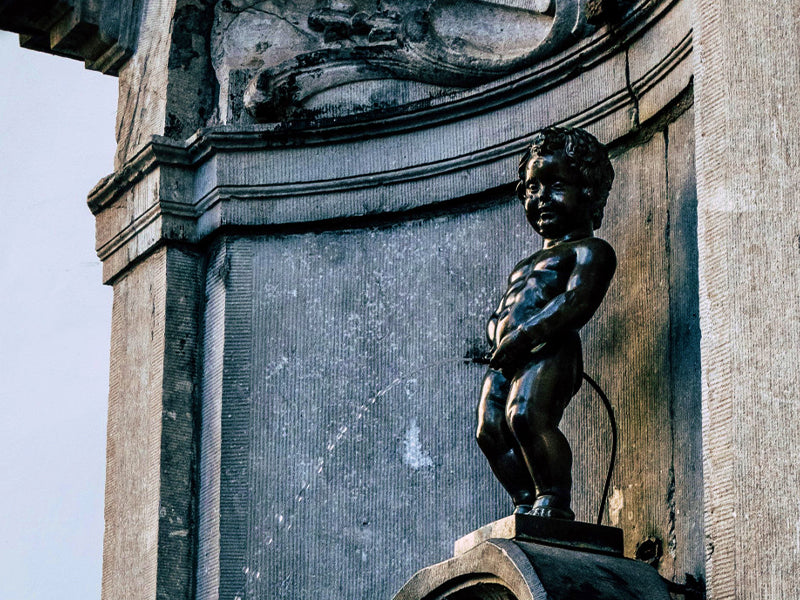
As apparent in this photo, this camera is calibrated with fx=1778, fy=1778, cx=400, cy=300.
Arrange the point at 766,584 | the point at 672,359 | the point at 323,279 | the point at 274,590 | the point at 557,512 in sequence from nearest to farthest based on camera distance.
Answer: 1. the point at 766,584
2. the point at 557,512
3. the point at 672,359
4. the point at 274,590
5. the point at 323,279

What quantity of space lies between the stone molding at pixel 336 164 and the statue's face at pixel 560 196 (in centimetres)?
66

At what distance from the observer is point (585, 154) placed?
5.32 m

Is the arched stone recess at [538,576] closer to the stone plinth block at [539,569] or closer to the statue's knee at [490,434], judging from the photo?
the stone plinth block at [539,569]

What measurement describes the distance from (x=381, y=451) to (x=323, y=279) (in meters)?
0.71

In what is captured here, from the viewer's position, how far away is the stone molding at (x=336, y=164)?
620 centimetres

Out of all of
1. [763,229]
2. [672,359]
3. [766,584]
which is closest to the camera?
[766,584]

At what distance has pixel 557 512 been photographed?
4957 mm

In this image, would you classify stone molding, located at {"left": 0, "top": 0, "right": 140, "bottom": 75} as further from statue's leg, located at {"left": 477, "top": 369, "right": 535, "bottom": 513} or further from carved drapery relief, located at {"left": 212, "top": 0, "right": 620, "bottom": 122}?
statue's leg, located at {"left": 477, "top": 369, "right": 535, "bottom": 513}

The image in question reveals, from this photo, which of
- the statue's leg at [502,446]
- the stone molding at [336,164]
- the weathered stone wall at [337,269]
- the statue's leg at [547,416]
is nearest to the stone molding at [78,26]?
the weathered stone wall at [337,269]

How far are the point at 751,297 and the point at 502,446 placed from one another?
1.08 m

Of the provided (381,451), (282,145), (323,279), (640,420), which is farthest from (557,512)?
(282,145)

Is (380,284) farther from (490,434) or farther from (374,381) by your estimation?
(490,434)

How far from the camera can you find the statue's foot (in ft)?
16.2

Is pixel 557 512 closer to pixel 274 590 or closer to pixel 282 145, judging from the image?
pixel 274 590
